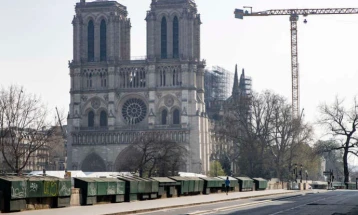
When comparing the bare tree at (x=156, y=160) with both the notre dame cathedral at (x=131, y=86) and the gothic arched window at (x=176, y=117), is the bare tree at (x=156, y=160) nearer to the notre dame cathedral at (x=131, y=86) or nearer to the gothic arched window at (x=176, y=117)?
the notre dame cathedral at (x=131, y=86)

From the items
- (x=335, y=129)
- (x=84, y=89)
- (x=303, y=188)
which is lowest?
(x=303, y=188)

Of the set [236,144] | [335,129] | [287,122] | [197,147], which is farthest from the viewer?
[197,147]

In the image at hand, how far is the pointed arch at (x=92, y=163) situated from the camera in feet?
527

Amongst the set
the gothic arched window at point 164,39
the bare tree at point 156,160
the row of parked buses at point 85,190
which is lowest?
the row of parked buses at point 85,190

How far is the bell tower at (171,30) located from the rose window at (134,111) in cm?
894

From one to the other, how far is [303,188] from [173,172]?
16297 mm

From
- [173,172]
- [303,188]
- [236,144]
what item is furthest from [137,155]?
[303,188]

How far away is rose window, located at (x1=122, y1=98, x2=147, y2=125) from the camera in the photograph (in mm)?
161125

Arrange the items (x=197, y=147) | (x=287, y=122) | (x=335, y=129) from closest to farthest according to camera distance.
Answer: (x=335, y=129)
(x=287, y=122)
(x=197, y=147)

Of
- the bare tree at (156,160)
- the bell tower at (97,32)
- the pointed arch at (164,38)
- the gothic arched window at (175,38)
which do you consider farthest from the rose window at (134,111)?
the bare tree at (156,160)

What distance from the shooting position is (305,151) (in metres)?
126


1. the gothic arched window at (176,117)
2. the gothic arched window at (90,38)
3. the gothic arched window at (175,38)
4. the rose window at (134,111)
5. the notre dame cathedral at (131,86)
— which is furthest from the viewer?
the gothic arched window at (90,38)

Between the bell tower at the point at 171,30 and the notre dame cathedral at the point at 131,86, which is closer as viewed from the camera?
the bell tower at the point at 171,30

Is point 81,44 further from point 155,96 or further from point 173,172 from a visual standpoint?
point 173,172
